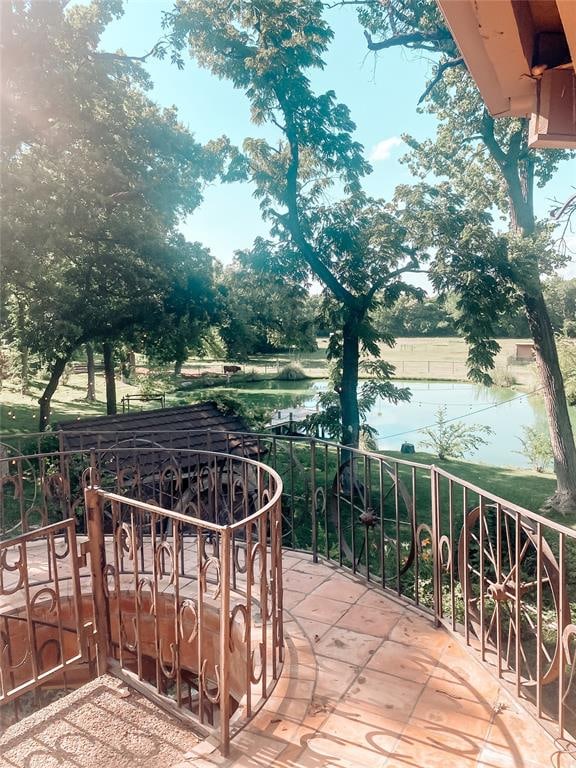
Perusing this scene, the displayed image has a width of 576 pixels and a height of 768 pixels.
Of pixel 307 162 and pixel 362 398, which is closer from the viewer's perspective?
pixel 307 162

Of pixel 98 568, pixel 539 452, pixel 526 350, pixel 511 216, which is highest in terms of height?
pixel 511 216

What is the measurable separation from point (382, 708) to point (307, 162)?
10216 millimetres

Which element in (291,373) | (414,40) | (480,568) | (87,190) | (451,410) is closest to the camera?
(480,568)

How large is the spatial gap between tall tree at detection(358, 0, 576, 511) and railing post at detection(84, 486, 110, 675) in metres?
7.16

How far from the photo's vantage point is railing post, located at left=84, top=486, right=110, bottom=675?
2.31m

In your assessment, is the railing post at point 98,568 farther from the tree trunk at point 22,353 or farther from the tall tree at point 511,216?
the tree trunk at point 22,353

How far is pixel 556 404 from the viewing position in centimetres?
841

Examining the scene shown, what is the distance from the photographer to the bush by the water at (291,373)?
1095 inches

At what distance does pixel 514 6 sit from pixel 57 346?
10.6 metres

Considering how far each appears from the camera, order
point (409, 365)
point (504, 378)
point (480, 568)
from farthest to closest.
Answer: point (409, 365) < point (504, 378) < point (480, 568)

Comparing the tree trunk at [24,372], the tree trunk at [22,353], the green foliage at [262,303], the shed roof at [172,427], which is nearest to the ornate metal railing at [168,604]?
the shed roof at [172,427]

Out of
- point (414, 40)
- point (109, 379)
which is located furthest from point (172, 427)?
point (414, 40)

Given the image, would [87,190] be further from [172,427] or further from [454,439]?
[454,439]

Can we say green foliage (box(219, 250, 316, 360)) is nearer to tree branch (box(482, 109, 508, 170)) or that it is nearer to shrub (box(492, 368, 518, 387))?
tree branch (box(482, 109, 508, 170))
